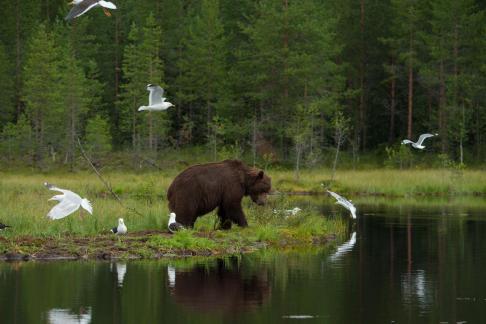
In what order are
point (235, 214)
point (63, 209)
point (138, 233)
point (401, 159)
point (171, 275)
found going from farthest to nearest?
point (401, 159) < point (235, 214) < point (138, 233) < point (63, 209) < point (171, 275)

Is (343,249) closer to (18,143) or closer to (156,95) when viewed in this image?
(156,95)

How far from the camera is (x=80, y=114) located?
206ft

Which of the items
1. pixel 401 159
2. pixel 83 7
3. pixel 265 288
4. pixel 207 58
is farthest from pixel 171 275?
pixel 207 58

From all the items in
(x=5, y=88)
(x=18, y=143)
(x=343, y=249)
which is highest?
(x=5, y=88)

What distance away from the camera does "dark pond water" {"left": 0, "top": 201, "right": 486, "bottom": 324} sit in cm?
1262

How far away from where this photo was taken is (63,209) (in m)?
19.2

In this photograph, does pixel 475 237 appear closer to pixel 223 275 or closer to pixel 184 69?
pixel 223 275

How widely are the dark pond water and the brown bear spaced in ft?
6.86

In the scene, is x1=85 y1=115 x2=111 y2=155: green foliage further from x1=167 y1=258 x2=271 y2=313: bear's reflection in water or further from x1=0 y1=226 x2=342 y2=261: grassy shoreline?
x1=167 y1=258 x2=271 y2=313: bear's reflection in water

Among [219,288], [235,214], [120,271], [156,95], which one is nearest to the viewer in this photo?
[219,288]

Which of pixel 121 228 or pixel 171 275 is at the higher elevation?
pixel 121 228

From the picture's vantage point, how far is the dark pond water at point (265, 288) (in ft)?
41.4

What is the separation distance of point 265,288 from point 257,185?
678 centimetres

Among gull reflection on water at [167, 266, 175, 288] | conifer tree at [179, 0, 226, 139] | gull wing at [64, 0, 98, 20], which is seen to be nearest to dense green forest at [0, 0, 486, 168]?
conifer tree at [179, 0, 226, 139]
